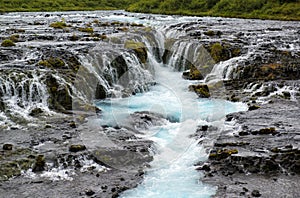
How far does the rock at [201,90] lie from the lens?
88.9 feet

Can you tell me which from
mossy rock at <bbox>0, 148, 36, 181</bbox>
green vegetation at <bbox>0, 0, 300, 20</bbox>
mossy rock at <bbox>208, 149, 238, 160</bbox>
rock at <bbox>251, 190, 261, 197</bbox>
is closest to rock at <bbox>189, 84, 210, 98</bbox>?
mossy rock at <bbox>208, 149, 238, 160</bbox>

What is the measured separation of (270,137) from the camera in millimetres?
18641

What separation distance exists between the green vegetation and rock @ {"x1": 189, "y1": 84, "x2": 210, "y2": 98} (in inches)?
1542

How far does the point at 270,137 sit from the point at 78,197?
9575 millimetres

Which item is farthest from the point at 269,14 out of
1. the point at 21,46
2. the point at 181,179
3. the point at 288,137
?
the point at 181,179

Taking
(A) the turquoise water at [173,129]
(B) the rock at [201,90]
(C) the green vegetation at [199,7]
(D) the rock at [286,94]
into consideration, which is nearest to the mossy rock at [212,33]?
(A) the turquoise water at [173,129]

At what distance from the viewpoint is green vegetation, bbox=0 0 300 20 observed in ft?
221

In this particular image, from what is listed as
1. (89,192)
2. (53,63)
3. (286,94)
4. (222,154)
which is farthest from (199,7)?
(89,192)

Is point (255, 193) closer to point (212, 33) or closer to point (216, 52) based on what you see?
point (216, 52)

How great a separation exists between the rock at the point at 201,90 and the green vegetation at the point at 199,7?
39165 mm

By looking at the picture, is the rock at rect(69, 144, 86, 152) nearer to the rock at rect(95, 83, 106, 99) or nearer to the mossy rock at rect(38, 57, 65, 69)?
the rock at rect(95, 83, 106, 99)

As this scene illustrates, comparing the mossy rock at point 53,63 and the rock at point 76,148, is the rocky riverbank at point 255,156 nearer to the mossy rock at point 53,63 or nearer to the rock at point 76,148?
the rock at point 76,148

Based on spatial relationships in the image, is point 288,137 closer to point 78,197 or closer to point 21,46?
point 78,197

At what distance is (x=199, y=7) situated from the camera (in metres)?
80.9
